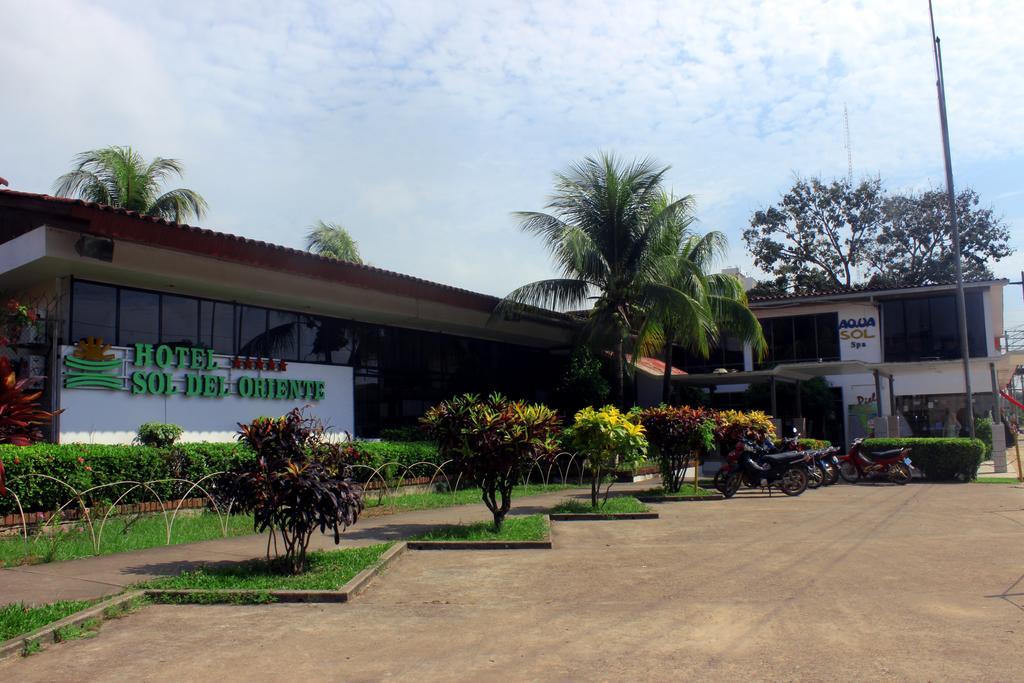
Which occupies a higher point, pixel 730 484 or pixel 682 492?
pixel 730 484

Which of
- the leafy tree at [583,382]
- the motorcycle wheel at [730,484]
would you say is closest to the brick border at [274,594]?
the motorcycle wheel at [730,484]

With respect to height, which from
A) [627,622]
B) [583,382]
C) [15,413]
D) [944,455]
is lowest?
[627,622]

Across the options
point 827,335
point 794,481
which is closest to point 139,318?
point 794,481

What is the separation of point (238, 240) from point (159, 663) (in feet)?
33.8

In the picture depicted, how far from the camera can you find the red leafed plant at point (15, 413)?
11707 mm

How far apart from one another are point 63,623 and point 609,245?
59.0 feet

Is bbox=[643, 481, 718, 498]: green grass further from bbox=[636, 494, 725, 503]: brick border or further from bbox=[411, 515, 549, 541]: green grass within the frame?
bbox=[411, 515, 549, 541]: green grass

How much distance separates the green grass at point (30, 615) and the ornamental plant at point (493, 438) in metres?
5.06

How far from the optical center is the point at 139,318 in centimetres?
1499

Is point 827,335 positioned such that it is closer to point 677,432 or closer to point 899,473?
point 899,473

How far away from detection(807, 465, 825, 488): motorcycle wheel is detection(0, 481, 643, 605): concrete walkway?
30.8 ft

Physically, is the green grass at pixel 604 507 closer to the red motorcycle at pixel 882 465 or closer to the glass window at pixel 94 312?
the red motorcycle at pixel 882 465

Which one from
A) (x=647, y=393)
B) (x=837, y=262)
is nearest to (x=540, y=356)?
(x=647, y=393)

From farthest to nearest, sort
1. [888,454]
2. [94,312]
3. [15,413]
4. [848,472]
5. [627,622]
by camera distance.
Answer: [848,472]
[888,454]
[94,312]
[15,413]
[627,622]
